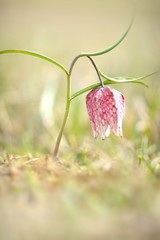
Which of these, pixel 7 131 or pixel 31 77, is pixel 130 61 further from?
pixel 7 131

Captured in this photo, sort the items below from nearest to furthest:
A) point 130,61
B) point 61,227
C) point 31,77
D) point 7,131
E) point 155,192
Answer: point 61,227 < point 155,192 < point 7,131 < point 31,77 < point 130,61

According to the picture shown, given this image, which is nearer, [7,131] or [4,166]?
[4,166]

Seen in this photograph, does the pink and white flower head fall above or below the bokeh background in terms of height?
above

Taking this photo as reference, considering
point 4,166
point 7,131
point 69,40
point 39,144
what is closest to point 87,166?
point 4,166

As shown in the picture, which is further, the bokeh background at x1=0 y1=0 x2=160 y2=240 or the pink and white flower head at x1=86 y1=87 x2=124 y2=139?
the pink and white flower head at x1=86 y1=87 x2=124 y2=139

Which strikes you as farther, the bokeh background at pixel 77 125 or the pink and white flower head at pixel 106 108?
the pink and white flower head at pixel 106 108

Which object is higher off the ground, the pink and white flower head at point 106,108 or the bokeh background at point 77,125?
the pink and white flower head at point 106,108
